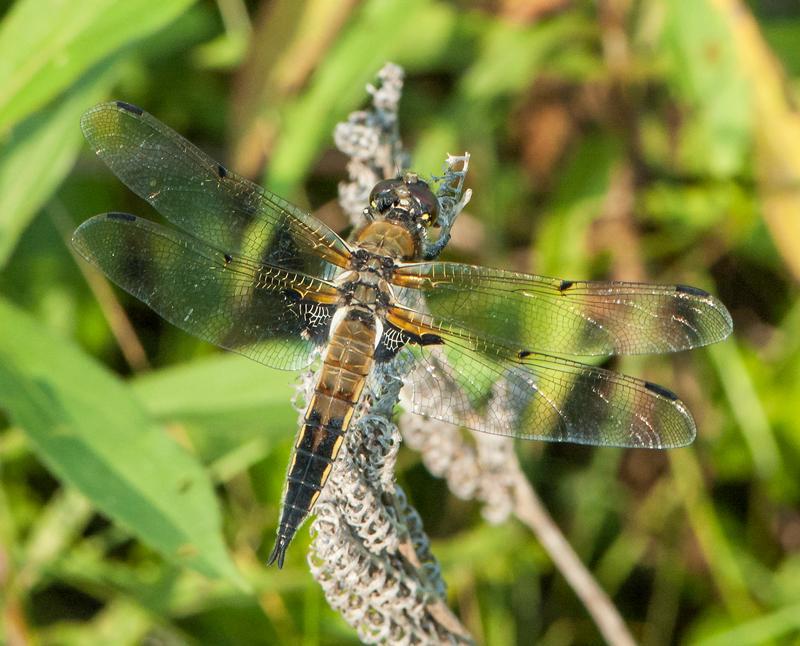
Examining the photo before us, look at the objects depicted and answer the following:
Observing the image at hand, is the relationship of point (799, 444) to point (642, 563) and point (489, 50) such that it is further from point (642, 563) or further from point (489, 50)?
point (489, 50)

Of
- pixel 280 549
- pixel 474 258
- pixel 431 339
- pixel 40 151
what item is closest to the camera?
pixel 280 549

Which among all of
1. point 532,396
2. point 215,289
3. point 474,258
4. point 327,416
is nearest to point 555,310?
point 532,396

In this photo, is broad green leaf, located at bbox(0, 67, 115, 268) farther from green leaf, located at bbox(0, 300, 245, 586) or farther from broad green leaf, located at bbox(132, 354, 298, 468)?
broad green leaf, located at bbox(132, 354, 298, 468)

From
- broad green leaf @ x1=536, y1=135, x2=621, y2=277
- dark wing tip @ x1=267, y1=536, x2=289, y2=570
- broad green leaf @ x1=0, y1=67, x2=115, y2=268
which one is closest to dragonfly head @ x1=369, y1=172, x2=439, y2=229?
dark wing tip @ x1=267, y1=536, x2=289, y2=570

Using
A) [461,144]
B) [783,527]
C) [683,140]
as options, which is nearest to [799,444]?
[783,527]

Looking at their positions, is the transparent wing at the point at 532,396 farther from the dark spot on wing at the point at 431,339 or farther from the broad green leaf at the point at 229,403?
the broad green leaf at the point at 229,403

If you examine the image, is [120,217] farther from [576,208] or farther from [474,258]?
[576,208]
